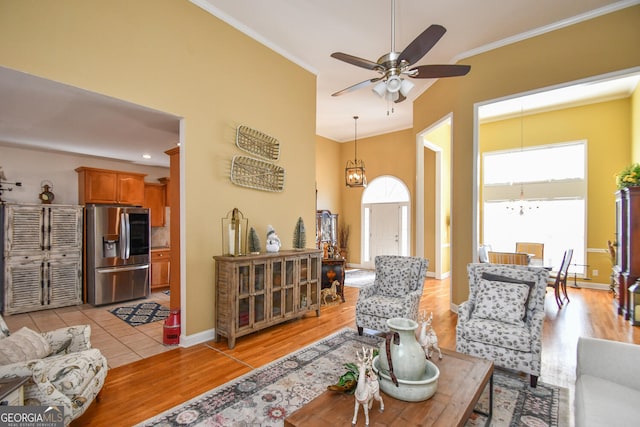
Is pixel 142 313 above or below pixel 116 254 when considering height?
below

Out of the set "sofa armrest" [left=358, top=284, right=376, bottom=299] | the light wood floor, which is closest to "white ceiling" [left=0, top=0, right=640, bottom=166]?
the light wood floor

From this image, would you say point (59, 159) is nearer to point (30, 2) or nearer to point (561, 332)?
point (30, 2)

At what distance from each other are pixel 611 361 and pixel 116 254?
6659 mm

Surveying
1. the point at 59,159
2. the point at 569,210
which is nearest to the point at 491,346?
the point at 569,210

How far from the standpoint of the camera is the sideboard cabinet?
11.1 ft

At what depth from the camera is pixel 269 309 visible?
12.4ft

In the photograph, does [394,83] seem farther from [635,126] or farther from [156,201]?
[156,201]

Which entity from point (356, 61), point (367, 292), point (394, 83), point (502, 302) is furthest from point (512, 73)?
point (367, 292)

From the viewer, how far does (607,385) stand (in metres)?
1.77

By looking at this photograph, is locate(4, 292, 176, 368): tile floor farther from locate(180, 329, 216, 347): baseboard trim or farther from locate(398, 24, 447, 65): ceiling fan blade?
locate(398, 24, 447, 65): ceiling fan blade

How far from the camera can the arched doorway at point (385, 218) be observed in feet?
27.2

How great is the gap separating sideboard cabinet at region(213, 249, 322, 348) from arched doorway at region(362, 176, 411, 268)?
4.55 meters

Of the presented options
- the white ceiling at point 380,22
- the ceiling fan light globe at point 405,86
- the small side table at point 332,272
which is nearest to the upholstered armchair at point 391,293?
the small side table at point 332,272

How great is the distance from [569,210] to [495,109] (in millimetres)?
2785
